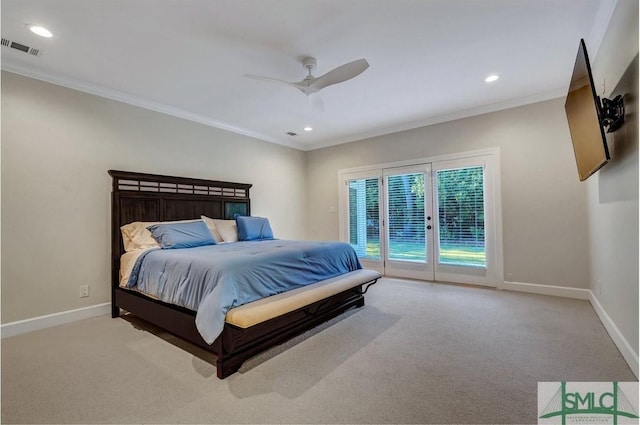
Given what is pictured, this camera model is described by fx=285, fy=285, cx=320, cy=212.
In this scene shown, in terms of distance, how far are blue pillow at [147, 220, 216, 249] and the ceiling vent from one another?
1914 mm

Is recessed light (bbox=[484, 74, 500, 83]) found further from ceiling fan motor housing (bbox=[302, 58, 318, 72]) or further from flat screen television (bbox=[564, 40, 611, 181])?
ceiling fan motor housing (bbox=[302, 58, 318, 72])

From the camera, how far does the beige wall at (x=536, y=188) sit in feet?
11.7

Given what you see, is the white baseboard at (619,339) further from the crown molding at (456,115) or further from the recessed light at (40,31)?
the recessed light at (40,31)

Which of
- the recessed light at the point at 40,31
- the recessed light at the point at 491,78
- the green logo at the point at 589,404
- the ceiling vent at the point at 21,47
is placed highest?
the recessed light at the point at 40,31

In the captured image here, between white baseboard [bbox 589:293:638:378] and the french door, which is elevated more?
the french door

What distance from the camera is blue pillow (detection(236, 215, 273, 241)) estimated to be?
13.7ft

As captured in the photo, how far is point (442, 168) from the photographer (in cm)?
454

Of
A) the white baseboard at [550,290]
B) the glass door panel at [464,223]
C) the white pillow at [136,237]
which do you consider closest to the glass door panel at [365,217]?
the glass door panel at [464,223]

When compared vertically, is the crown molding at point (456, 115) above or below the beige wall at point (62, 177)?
above

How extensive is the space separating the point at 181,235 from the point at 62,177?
1335 millimetres

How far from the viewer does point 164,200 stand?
3791mm

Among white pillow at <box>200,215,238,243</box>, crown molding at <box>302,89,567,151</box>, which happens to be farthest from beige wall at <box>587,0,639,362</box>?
white pillow at <box>200,215,238,243</box>

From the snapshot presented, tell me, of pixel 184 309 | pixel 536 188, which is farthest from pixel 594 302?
pixel 184 309

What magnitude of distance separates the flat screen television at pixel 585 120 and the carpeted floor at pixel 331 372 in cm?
147
